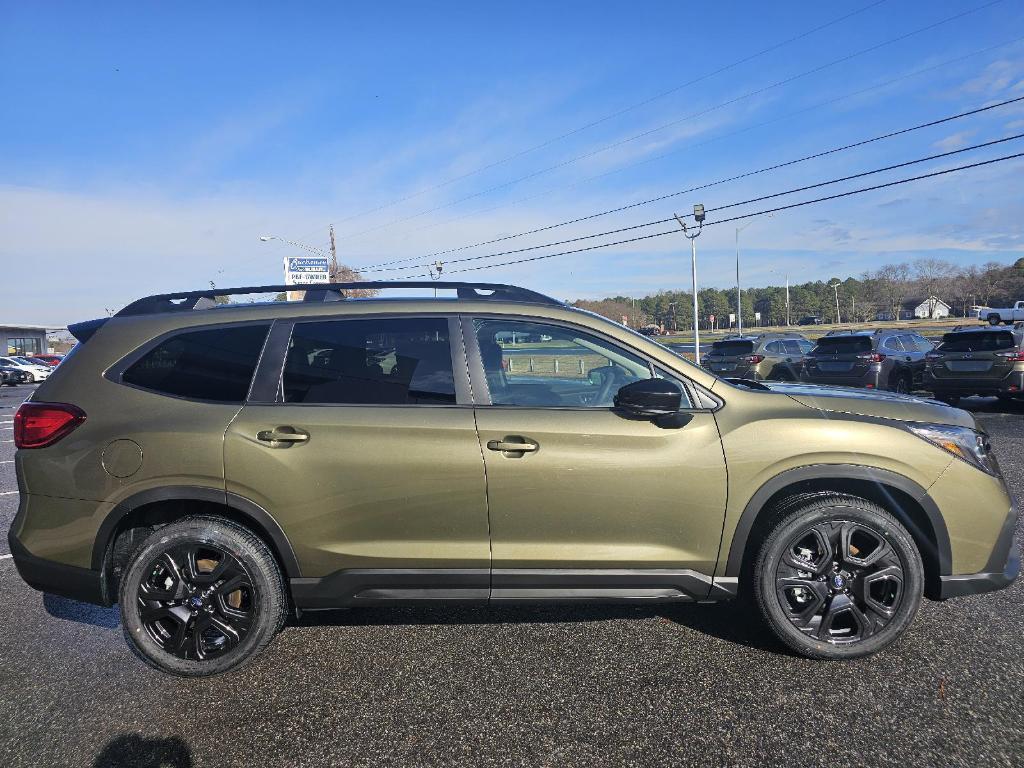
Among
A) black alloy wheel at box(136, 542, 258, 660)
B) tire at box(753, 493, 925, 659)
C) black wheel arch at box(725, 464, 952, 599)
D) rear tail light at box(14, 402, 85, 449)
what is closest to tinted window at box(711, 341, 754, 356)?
black wheel arch at box(725, 464, 952, 599)

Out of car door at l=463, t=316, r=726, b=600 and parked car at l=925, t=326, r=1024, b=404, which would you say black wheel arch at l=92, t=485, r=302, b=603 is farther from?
parked car at l=925, t=326, r=1024, b=404

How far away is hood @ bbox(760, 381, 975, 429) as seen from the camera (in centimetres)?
306

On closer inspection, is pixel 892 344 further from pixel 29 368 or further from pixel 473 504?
pixel 29 368

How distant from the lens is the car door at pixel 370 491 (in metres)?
2.88

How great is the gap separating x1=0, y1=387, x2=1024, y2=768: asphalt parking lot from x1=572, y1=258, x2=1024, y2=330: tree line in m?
77.6

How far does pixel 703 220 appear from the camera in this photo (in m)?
25.9

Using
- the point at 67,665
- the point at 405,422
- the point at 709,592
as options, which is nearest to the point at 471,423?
the point at 405,422

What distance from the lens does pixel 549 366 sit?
323 cm

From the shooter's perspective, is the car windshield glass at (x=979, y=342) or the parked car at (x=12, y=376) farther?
the parked car at (x=12, y=376)

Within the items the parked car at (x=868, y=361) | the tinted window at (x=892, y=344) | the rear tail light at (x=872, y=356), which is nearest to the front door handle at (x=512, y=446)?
the parked car at (x=868, y=361)

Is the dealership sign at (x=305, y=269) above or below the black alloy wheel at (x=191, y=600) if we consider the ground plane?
above

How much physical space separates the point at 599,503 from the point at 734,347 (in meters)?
15.6

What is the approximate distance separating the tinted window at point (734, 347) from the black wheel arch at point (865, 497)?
14956 mm

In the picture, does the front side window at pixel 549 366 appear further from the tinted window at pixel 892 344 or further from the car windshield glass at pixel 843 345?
the tinted window at pixel 892 344
